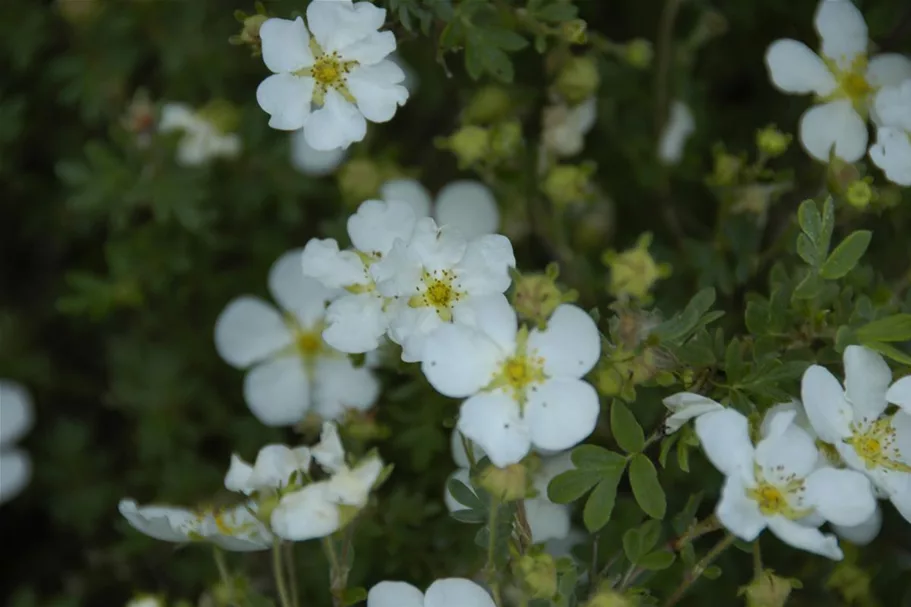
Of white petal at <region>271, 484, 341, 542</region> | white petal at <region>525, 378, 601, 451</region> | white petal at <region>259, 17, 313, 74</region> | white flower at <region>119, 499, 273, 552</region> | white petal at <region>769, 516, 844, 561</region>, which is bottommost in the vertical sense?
white flower at <region>119, 499, 273, 552</region>

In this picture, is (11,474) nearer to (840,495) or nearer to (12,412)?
(12,412)

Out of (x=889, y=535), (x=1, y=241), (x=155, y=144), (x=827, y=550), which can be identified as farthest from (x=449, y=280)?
(x=1, y=241)

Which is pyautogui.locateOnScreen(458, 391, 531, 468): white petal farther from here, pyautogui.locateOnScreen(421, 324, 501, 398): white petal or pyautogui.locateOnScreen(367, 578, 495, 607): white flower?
pyautogui.locateOnScreen(367, 578, 495, 607): white flower

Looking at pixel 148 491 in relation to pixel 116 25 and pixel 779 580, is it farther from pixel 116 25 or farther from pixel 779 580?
pixel 779 580

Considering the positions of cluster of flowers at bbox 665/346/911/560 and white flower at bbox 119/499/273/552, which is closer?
cluster of flowers at bbox 665/346/911/560

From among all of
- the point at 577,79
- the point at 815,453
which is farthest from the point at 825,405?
the point at 577,79

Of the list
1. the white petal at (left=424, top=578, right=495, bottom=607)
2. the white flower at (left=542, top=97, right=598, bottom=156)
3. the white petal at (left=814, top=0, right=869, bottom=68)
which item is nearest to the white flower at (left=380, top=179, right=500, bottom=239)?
the white flower at (left=542, top=97, right=598, bottom=156)
